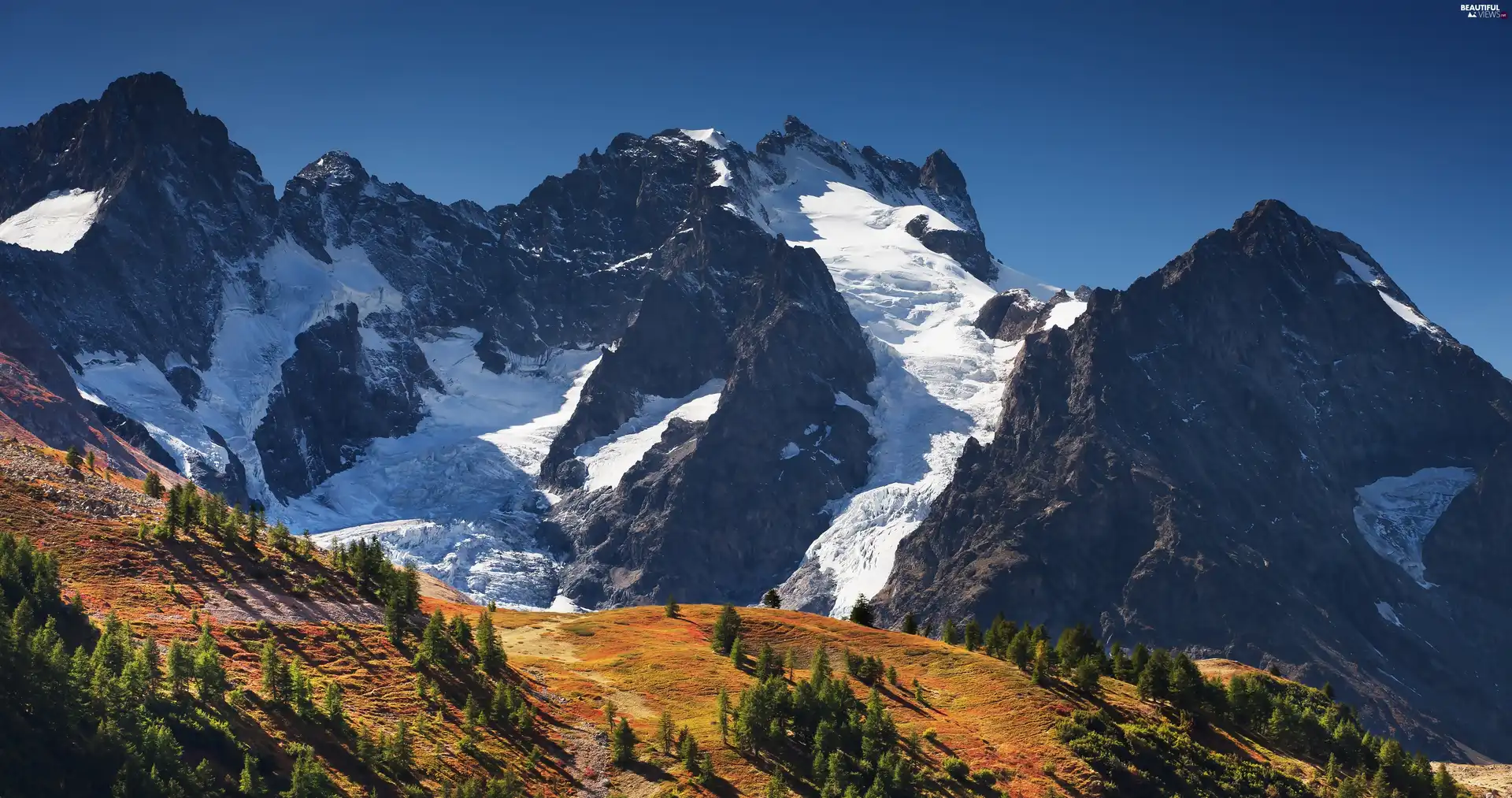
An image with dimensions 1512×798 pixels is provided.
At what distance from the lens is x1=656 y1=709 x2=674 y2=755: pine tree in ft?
308

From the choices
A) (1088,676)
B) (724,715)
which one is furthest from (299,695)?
(1088,676)

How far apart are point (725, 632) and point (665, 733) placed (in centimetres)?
3053

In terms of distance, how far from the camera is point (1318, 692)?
453 feet

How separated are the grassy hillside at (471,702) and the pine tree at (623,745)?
299 mm

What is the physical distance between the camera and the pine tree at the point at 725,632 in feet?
405

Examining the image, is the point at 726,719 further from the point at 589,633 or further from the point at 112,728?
the point at 112,728

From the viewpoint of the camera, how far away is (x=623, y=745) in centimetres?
9206

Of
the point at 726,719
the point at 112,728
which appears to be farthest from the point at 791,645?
the point at 112,728

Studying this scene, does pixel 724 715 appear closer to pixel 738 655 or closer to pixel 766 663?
pixel 766 663

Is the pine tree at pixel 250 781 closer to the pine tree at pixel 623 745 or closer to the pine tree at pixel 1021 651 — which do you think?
the pine tree at pixel 623 745

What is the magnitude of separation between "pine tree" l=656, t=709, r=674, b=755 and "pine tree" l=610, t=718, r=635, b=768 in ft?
6.74

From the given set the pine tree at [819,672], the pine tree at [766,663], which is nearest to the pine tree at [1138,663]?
the pine tree at [819,672]

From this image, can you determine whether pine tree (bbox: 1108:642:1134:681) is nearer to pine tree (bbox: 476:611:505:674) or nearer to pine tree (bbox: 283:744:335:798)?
pine tree (bbox: 476:611:505:674)

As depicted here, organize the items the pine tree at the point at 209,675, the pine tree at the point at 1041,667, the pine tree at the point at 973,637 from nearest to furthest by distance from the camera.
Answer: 1. the pine tree at the point at 209,675
2. the pine tree at the point at 1041,667
3. the pine tree at the point at 973,637
